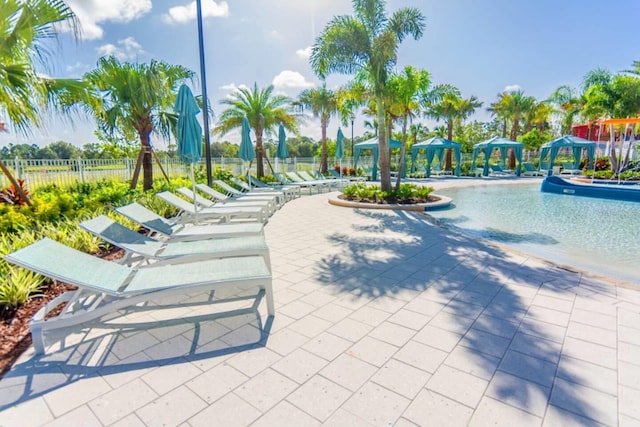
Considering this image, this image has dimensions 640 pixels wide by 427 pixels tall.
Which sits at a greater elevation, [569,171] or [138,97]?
[138,97]

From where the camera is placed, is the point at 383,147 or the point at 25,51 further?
the point at 383,147

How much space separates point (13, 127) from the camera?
5617mm

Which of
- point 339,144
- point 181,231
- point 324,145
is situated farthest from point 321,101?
point 181,231

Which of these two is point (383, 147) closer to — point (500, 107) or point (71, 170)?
point (71, 170)

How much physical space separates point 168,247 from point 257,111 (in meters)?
14.3

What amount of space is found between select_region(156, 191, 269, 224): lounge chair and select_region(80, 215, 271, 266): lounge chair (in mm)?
2397

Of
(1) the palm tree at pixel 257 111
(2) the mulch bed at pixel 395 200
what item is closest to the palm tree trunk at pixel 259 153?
(1) the palm tree at pixel 257 111

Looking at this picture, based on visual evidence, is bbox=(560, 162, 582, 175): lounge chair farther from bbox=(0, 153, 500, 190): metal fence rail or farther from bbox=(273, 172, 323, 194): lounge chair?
bbox=(0, 153, 500, 190): metal fence rail

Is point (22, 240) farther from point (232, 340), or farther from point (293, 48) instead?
point (293, 48)

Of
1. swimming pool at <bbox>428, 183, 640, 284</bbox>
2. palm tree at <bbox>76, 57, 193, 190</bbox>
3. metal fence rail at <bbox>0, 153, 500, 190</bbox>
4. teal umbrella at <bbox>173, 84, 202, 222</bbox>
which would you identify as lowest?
swimming pool at <bbox>428, 183, 640, 284</bbox>

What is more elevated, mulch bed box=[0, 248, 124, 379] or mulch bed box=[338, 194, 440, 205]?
mulch bed box=[338, 194, 440, 205]

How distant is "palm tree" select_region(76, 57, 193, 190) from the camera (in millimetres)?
9445

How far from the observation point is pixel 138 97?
31.7ft

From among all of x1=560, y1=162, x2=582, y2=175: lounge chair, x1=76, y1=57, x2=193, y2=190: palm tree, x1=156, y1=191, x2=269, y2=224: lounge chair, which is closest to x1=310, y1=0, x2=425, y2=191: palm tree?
x1=76, y1=57, x2=193, y2=190: palm tree
